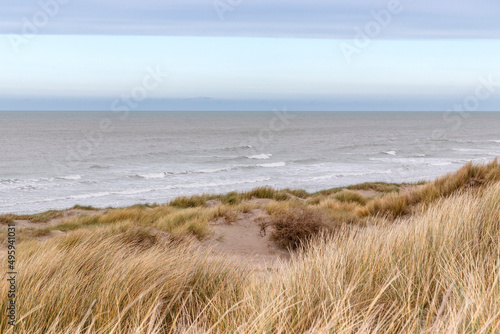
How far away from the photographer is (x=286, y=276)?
11.9 ft

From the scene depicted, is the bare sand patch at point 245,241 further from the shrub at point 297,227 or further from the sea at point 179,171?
the sea at point 179,171

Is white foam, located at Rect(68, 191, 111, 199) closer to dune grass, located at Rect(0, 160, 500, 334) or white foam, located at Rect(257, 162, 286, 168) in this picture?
white foam, located at Rect(257, 162, 286, 168)

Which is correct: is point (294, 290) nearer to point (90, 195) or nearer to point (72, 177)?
point (90, 195)

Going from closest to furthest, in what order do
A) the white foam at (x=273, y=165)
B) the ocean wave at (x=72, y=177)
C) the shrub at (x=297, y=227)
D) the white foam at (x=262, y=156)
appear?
the shrub at (x=297, y=227) < the ocean wave at (x=72, y=177) < the white foam at (x=273, y=165) < the white foam at (x=262, y=156)

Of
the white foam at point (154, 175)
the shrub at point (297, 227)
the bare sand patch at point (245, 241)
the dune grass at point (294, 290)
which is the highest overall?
the dune grass at point (294, 290)

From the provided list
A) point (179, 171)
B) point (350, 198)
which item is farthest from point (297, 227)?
point (179, 171)

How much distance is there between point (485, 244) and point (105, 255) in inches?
135

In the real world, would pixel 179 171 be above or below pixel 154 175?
below

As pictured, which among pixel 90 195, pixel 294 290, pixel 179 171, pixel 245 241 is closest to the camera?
pixel 294 290

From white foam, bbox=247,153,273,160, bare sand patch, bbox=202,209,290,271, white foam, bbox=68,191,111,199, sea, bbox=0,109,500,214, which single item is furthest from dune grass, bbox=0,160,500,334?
white foam, bbox=247,153,273,160

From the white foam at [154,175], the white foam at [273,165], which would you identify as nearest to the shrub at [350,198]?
the white foam at [154,175]

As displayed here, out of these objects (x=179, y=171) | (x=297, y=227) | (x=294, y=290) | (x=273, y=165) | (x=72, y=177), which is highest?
(x=294, y=290)

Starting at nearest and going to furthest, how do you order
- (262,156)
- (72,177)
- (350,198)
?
(350,198), (72,177), (262,156)

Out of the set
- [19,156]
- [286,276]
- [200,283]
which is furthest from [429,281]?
[19,156]
